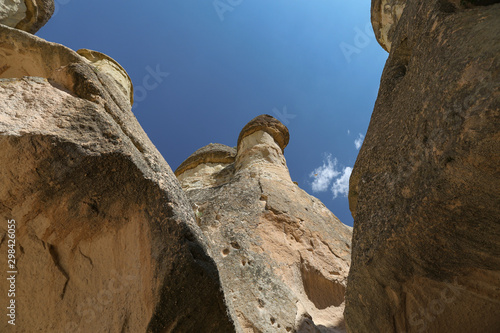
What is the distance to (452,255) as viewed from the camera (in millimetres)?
2453

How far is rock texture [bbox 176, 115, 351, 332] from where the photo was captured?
479cm

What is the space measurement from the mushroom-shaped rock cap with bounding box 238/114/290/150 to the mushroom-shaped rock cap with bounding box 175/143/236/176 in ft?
4.31

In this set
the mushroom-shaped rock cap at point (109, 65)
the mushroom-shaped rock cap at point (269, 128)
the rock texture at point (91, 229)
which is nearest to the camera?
the rock texture at point (91, 229)

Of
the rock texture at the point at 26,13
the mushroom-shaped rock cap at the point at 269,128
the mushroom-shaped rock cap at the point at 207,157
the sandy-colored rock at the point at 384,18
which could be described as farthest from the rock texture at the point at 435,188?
the rock texture at the point at 26,13

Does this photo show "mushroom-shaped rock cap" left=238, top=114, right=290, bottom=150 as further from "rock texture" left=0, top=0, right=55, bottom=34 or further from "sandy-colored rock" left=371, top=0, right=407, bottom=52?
"rock texture" left=0, top=0, right=55, bottom=34

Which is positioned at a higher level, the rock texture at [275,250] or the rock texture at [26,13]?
the rock texture at [26,13]

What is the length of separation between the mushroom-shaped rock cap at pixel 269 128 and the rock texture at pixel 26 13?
6421 mm

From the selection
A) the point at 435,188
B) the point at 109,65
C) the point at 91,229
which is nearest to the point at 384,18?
the point at 435,188

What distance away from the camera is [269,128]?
34.9ft

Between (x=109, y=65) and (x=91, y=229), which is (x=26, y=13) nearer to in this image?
(x=109, y=65)

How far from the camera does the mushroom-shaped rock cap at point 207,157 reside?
11.9 meters

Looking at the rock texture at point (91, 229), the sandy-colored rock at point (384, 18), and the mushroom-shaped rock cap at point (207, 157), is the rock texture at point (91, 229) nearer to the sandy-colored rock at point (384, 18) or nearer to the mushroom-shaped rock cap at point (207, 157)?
the sandy-colored rock at point (384, 18)

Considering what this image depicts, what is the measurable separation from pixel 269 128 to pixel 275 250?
5.44 meters

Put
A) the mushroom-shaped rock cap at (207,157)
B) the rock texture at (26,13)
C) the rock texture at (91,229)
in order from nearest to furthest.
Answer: the rock texture at (91,229), the rock texture at (26,13), the mushroom-shaped rock cap at (207,157)
